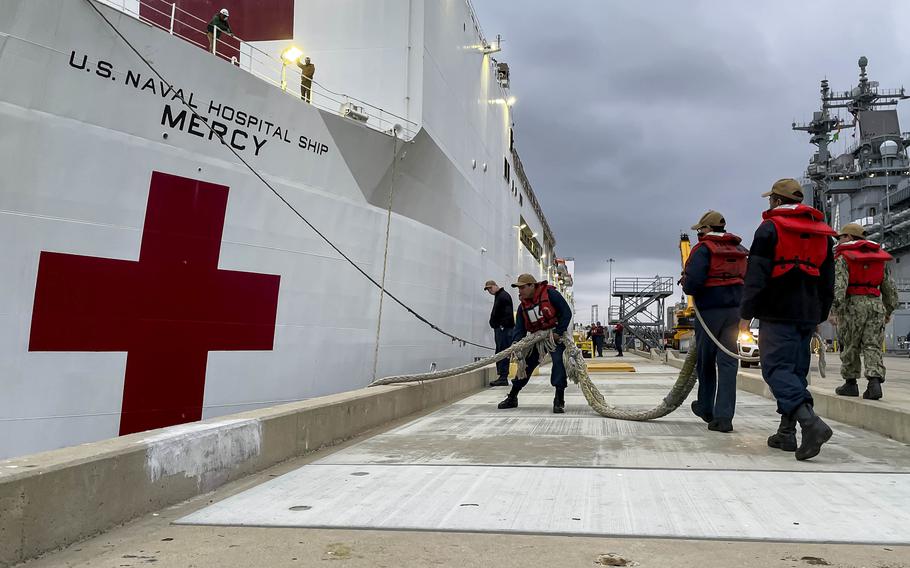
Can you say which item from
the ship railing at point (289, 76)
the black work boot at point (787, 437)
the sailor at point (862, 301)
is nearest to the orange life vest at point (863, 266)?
the sailor at point (862, 301)

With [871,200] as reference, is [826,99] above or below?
above

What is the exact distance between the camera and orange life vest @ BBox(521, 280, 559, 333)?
555 centimetres

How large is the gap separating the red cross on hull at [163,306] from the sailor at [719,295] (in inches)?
158

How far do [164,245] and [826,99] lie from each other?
54.4 meters

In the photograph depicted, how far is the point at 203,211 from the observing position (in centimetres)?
560

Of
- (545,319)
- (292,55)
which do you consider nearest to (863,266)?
(545,319)

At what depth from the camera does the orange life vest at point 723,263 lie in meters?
4.21

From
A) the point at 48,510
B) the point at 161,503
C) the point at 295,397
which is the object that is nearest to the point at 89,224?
the point at 295,397

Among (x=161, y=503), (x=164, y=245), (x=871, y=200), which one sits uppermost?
(x=871, y=200)

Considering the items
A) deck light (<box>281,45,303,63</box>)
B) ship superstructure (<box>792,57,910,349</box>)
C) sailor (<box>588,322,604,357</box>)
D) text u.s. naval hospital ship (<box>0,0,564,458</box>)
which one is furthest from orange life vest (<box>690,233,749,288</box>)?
ship superstructure (<box>792,57,910,349</box>)

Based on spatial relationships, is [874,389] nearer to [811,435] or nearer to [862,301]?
[862,301]

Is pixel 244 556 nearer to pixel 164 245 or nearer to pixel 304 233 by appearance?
pixel 164 245

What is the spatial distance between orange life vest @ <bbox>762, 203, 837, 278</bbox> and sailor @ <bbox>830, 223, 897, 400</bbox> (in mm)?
1522

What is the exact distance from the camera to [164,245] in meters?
5.30
